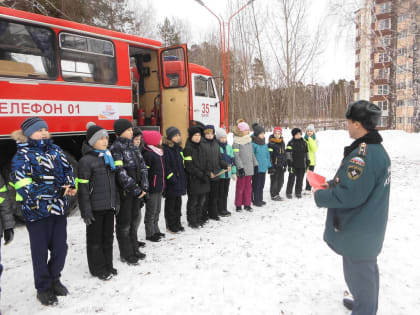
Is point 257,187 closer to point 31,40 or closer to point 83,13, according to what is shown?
point 31,40

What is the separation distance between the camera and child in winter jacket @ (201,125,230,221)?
5.51 meters

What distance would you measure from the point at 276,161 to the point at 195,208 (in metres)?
2.74

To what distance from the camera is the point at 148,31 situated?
26516 millimetres

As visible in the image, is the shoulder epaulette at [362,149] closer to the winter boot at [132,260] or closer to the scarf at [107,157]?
the scarf at [107,157]

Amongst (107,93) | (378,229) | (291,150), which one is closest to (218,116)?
(291,150)

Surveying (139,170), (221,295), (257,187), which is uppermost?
(139,170)

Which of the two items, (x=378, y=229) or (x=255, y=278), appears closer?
(x=378, y=229)

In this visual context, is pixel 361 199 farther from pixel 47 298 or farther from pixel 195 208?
pixel 195 208

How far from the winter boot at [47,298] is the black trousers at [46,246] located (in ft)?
0.14

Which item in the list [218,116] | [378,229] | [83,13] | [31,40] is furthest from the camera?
[83,13]

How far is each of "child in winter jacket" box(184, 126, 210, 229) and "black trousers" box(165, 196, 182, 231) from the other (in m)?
0.31

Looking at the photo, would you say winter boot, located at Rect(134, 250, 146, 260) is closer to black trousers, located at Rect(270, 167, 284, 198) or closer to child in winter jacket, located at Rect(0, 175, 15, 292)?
child in winter jacket, located at Rect(0, 175, 15, 292)

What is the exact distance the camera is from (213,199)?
5773 mm

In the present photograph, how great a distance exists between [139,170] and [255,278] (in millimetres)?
2095
